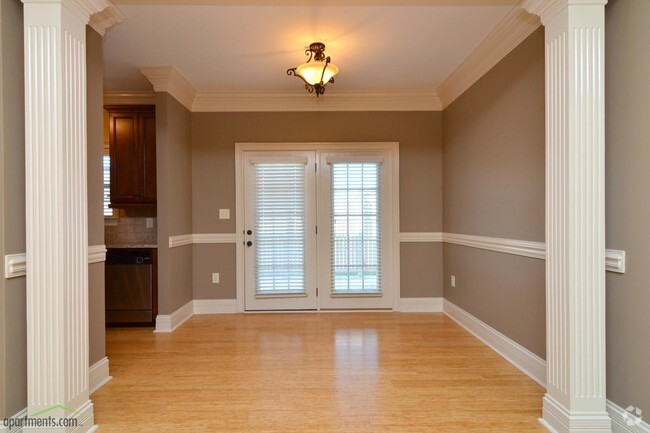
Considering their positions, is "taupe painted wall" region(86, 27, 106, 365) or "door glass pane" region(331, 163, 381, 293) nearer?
"taupe painted wall" region(86, 27, 106, 365)

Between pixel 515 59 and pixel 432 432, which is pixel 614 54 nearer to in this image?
pixel 515 59

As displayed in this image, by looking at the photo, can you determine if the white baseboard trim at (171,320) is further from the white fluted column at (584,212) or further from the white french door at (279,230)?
the white fluted column at (584,212)

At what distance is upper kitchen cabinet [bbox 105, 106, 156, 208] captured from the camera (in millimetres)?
4254

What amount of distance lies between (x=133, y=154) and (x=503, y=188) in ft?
13.1

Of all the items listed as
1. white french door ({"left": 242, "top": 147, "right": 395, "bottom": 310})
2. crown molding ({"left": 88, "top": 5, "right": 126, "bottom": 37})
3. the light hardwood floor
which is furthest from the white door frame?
crown molding ({"left": 88, "top": 5, "right": 126, "bottom": 37})

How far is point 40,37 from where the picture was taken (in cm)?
186

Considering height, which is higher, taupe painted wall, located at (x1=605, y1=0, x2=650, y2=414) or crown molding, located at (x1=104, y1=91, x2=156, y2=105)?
crown molding, located at (x1=104, y1=91, x2=156, y2=105)

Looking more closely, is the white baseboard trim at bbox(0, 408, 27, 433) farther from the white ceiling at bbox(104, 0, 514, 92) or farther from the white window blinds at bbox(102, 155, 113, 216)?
the white window blinds at bbox(102, 155, 113, 216)

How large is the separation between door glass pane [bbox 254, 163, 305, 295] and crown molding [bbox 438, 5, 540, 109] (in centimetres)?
200

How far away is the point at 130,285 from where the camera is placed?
13.0ft

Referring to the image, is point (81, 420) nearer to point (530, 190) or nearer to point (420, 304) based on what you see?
point (530, 190)

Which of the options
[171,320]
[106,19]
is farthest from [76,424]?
[106,19]

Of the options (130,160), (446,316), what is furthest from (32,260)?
(446,316)

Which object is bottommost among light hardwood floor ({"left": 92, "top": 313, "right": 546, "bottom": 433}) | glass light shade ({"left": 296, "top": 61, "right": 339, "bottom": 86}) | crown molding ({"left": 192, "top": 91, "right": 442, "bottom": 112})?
light hardwood floor ({"left": 92, "top": 313, "right": 546, "bottom": 433})
